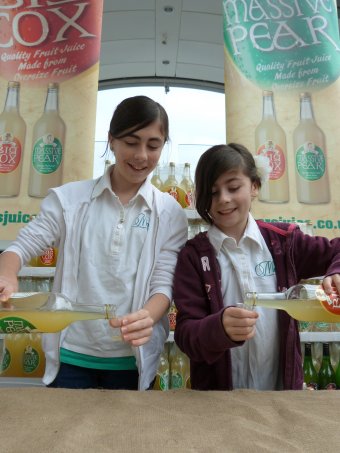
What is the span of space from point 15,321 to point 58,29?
5.71 feet

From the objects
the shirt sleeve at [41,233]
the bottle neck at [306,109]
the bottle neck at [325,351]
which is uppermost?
the bottle neck at [306,109]

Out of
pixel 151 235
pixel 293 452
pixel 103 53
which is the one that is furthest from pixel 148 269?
pixel 103 53

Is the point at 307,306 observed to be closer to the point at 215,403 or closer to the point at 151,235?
the point at 215,403

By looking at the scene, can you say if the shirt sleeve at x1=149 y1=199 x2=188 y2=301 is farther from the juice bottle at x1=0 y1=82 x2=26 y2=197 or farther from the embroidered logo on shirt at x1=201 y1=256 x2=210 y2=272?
the juice bottle at x1=0 y1=82 x2=26 y2=197

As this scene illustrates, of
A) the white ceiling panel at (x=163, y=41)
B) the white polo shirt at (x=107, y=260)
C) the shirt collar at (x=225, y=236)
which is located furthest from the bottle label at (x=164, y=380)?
the white ceiling panel at (x=163, y=41)

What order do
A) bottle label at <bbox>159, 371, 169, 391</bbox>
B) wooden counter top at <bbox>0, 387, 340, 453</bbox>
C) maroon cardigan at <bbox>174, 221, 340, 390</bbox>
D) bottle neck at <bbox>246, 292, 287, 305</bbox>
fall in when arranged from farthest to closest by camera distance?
bottle label at <bbox>159, 371, 169, 391</bbox> < maroon cardigan at <bbox>174, 221, 340, 390</bbox> < bottle neck at <bbox>246, 292, 287, 305</bbox> < wooden counter top at <bbox>0, 387, 340, 453</bbox>

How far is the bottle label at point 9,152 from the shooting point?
1969 millimetres

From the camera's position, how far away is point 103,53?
13.2 feet

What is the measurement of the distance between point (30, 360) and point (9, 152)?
916 millimetres

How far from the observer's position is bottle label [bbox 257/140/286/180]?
77.5 inches

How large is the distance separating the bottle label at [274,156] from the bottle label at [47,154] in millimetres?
907

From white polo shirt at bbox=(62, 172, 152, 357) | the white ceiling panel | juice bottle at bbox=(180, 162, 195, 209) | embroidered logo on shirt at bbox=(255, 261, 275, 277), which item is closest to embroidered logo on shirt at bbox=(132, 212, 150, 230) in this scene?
white polo shirt at bbox=(62, 172, 152, 357)

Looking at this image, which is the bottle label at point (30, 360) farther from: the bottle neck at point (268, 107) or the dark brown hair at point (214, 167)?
the bottle neck at point (268, 107)

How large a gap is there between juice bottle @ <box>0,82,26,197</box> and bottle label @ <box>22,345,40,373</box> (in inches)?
26.7
